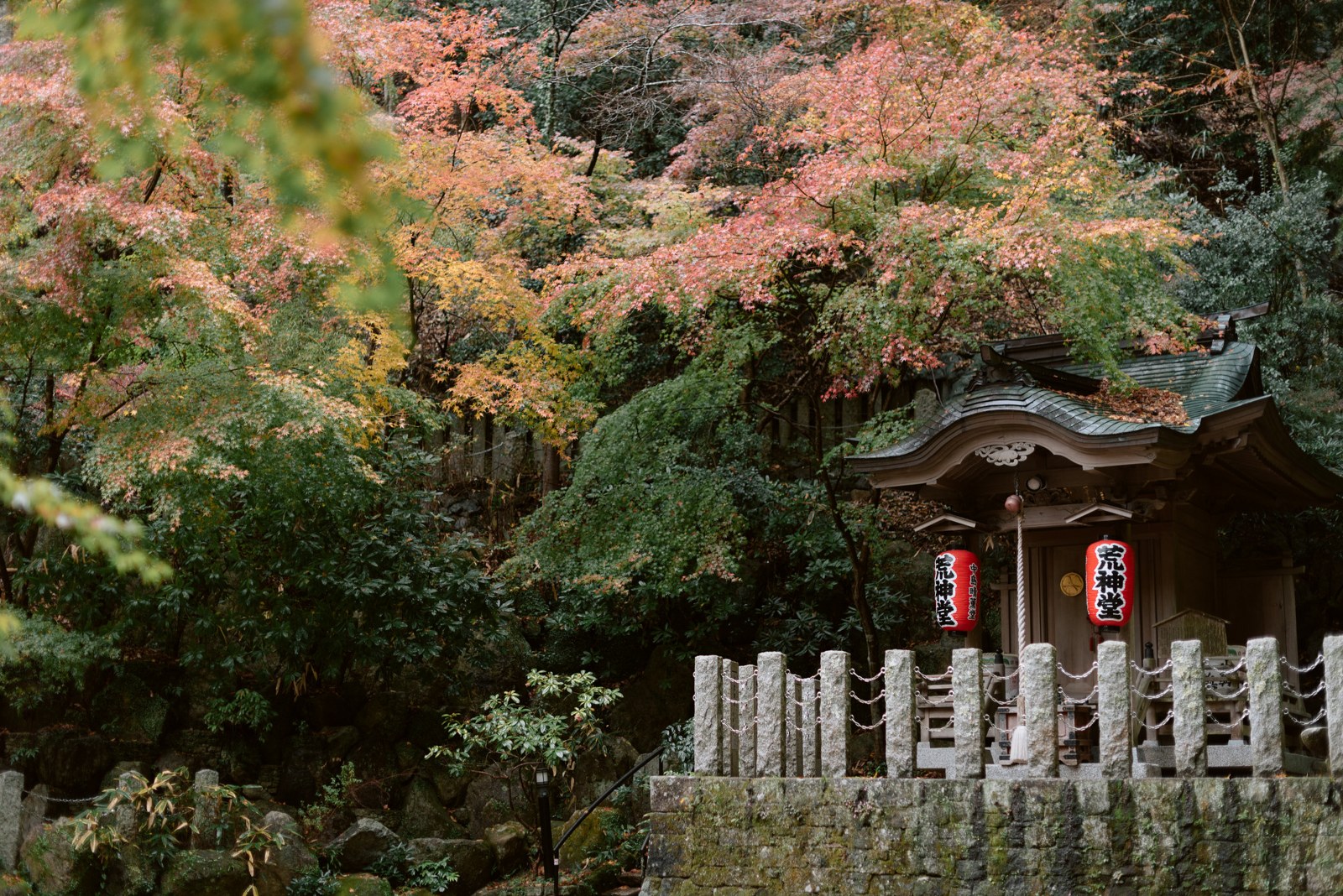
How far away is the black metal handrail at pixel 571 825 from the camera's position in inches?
420

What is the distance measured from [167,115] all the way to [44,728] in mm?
7117

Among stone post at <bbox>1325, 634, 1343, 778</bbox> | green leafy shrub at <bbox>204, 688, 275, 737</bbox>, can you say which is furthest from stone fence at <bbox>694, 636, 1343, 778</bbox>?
green leafy shrub at <bbox>204, 688, 275, 737</bbox>

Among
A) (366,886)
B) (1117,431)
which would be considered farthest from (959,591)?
(366,886)

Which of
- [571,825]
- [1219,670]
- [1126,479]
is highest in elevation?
[1126,479]

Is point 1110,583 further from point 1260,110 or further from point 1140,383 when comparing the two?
point 1260,110

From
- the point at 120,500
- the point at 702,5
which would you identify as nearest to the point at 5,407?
the point at 120,500

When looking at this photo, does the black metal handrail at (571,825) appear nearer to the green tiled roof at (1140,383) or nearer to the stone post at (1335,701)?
the green tiled roof at (1140,383)

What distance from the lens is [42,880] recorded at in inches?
395

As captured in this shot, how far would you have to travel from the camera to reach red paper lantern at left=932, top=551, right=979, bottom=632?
1021 centimetres

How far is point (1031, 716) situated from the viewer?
314 inches

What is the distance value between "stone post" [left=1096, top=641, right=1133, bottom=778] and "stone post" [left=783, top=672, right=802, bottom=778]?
7.40 feet

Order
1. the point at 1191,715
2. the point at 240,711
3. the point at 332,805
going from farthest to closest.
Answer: the point at 240,711 → the point at 332,805 → the point at 1191,715

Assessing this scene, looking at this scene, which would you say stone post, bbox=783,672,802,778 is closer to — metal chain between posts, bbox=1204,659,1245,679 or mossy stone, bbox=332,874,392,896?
metal chain between posts, bbox=1204,659,1245,679

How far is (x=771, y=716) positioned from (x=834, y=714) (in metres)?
0.50
